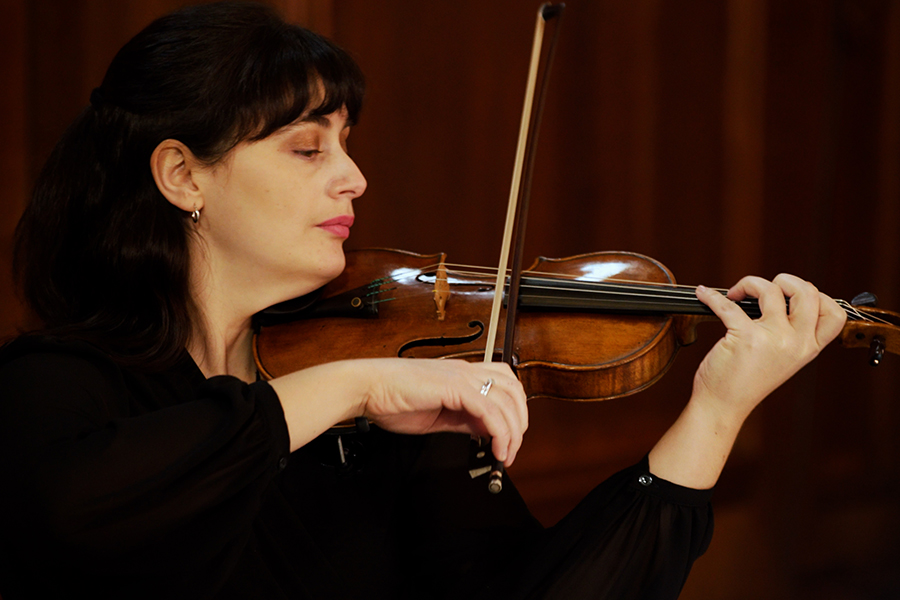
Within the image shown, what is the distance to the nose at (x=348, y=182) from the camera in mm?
992

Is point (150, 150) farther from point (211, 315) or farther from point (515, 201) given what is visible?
point (515, 201)

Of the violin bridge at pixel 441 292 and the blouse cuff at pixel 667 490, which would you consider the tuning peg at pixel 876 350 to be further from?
the violin bridge at pixel 441 292

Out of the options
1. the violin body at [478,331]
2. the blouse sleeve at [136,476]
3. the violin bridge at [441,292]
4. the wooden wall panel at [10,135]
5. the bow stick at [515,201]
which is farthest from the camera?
the wooden wall panel at [10,135]

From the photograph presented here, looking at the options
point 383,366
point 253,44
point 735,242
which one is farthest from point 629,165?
point 383,366

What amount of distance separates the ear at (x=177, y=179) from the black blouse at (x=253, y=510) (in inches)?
8.5

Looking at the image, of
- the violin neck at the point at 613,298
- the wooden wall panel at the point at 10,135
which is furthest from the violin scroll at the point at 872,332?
the wooden wall panel at the point at 10,135

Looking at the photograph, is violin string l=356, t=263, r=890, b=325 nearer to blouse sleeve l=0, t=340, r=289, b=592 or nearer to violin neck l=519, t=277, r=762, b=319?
violin neck l=519, t=277, r=762, b=319

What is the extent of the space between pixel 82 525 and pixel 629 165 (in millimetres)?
1761

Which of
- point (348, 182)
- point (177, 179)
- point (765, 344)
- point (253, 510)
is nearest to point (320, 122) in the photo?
point (348, 182)

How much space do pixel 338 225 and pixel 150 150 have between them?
270 millimetres

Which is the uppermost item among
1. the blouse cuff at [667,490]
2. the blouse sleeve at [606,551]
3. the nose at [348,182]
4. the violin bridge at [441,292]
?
the nose at [348,182]

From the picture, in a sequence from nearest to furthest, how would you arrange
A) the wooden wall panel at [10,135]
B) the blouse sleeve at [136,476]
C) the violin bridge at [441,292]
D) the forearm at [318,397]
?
1. the blouse sleeve at [136,476]
2. the forearm at [318,397]
3. the violin bridge at [441,292]
4. the wooden wall panel at [10,135]

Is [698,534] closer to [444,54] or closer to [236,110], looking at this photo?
[236,110]

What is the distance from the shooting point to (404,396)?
77cm
